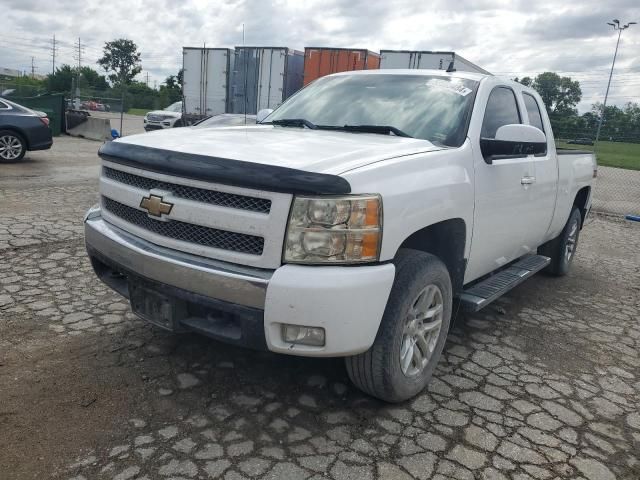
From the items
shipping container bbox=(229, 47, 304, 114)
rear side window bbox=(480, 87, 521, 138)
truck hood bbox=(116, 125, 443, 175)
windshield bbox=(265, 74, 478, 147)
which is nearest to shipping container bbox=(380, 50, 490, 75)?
shipping container bbox=(229, 47, 304, 114)

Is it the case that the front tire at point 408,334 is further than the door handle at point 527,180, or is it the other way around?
the door handle at point 527,180

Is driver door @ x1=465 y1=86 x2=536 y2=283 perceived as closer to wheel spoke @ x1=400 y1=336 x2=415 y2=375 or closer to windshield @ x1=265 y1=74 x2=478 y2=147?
windshield @ x1=265 y1=74 x2=478 y2=147

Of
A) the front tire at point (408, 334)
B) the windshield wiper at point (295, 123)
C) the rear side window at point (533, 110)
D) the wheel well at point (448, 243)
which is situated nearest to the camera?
the front tire at point (408, 334)

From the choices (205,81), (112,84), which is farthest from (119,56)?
(205,81)

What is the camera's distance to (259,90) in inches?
647

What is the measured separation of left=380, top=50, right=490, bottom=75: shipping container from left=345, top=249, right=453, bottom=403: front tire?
1181 centimetres

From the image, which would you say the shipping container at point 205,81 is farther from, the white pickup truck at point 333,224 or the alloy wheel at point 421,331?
the alloy wheel at point 421,331

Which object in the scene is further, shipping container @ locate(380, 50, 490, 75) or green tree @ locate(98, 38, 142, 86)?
green tree @ locate(98, 38, 142, 86)

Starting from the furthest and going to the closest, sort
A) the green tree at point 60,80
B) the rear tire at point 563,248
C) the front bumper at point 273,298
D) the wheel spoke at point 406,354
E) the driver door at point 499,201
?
the green tree at point 60,80
the rear tire at point 563,248
the driver door at point 499,201
the wheel spoke at point 406,354
the front bumper at point 273,298

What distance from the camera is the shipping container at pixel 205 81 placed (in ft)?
56.3

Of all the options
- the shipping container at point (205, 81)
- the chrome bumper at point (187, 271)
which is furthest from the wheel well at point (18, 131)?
the chrome bumper at point (187, 271)

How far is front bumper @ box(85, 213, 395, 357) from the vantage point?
233 centimetres

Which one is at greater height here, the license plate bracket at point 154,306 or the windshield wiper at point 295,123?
the windshield wiper at point 295,123

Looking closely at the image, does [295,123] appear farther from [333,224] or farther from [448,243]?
[333,224]
